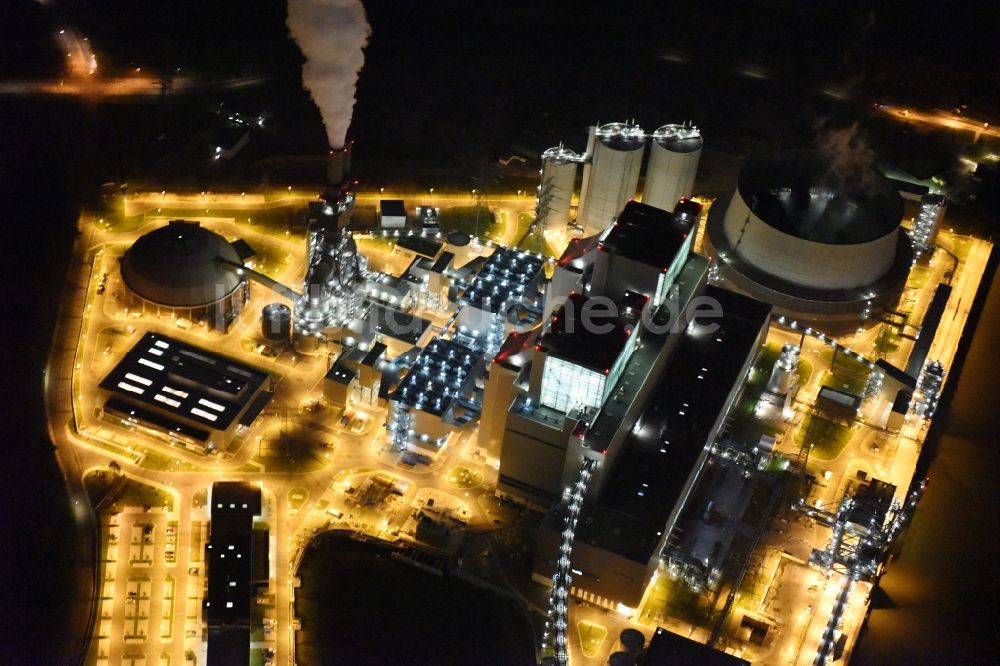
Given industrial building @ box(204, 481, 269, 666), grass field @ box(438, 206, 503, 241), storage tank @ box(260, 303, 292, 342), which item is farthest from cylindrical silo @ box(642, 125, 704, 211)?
industrial building @ box(204, 481, 269, 666)

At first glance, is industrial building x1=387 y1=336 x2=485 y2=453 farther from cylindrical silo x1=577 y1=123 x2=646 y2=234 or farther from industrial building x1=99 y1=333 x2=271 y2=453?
cylindrical silo x1=577 y1=123 x2=646 y2=234

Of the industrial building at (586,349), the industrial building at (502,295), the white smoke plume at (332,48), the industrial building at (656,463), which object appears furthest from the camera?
the industrial building at (502,295)

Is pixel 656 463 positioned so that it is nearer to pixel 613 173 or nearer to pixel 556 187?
pixel 613 173

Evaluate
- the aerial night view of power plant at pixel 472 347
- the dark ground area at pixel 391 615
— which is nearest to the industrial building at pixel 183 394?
the aerial night view of power plant at pixel 472 347

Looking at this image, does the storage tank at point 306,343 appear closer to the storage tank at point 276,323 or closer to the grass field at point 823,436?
the storage tank at point 276,323

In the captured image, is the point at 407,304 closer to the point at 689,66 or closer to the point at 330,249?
the point at 330,249

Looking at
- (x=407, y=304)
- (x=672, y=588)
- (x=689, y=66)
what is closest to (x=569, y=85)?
(x=689, y=66)
